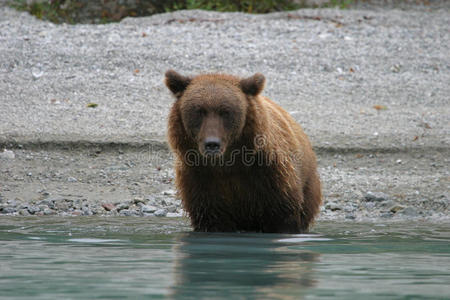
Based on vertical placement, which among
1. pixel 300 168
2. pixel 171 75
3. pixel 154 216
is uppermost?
pixel 171 75

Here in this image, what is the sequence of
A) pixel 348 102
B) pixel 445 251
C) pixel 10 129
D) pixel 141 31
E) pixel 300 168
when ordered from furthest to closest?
pixel 141 31, pixel 348 102, pixel 10 129, pixel 300 168, pixel 445 251

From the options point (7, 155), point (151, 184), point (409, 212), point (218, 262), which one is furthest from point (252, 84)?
point (7, 155)

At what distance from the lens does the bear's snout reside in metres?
6.46

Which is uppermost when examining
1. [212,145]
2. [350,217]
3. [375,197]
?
[212,145]

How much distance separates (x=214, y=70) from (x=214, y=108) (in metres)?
7.58

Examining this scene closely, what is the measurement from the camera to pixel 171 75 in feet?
23.1

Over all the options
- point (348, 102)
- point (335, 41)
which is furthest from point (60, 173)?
point (335, 41)

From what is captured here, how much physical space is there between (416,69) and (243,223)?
28.2 ft

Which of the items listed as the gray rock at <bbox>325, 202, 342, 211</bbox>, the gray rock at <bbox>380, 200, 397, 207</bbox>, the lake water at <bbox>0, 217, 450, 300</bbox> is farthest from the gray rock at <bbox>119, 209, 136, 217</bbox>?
the gray rock at <bbox>380, 200, 397, 207</bbox>

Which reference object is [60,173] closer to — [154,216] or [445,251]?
[154,216]

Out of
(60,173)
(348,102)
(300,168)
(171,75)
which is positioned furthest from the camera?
(348,102)

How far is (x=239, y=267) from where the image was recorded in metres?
5.41

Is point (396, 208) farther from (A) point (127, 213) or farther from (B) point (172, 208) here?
(A) point (127, 213)

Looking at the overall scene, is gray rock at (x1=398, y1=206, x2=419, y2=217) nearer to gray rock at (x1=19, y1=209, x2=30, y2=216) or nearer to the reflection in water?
the reflection in water
